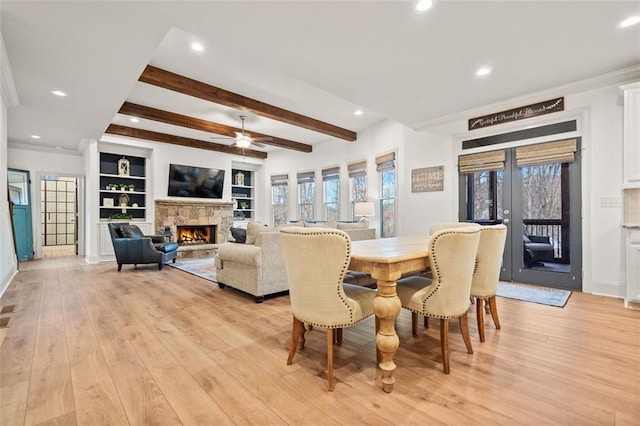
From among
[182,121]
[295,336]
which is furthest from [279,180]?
[295,336]

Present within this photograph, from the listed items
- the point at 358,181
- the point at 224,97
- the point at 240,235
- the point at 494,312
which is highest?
the point at 224,97

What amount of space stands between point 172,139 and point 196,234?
101 inches

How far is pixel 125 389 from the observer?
1.72 metres

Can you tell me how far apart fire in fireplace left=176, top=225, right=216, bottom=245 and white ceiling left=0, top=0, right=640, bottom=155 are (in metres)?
3.90

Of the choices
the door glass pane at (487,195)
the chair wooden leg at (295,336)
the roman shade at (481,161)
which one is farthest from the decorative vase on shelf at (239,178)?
the chair wooden leg at (295,336)

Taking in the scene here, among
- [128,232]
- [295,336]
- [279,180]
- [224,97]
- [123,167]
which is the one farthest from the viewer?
[279,180]

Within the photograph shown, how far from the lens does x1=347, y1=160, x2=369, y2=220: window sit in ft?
22.3

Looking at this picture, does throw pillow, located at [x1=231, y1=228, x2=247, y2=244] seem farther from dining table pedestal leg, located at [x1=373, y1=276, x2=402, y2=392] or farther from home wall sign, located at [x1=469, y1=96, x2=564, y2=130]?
home wall sign, located at [x1=469, y1=96, x2=564, y2=130]

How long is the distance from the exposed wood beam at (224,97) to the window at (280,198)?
3.01 meters

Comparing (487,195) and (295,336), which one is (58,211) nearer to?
(295,336)

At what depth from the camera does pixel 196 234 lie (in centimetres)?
810

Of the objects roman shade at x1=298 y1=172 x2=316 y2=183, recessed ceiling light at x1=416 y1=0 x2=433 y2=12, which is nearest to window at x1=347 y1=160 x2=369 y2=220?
roman shade at x1=298 y1=172 x2=316 y2=183

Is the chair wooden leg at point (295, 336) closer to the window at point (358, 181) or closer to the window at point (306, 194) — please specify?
the window at point (358, 181)

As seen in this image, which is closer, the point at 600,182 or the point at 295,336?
the point at 295,336
